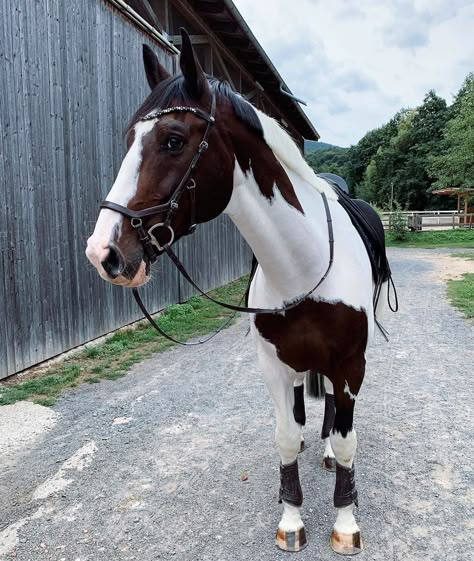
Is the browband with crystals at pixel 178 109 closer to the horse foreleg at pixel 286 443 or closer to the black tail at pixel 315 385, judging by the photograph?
the horse foreleg at pixel 286 443

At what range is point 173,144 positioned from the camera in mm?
1640

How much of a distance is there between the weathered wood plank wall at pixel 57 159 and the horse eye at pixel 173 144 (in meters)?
3.52

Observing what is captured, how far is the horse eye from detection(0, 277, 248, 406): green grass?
10.5 feet

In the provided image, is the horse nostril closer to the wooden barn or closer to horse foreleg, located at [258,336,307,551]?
horse foreleg, located at [258,336,307,551]

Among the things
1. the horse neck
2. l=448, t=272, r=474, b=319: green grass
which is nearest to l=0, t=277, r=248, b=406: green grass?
the horse neck

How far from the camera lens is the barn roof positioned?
8406mm

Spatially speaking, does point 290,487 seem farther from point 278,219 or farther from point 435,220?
point 435,220

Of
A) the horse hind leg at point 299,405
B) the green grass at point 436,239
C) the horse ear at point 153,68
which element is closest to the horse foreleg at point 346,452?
the horse hind leg at point 299,405

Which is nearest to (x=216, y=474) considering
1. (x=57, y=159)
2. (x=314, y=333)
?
(x=314, y=333)

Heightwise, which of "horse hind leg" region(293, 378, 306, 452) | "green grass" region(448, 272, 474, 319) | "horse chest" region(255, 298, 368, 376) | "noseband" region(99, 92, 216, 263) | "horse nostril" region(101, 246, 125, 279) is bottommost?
"green grass" region(448, 272, 474, 319)

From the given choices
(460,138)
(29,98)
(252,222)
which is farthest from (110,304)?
A: (460,138)

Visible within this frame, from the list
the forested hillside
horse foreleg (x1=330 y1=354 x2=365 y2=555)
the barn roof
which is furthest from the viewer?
the forested hillside

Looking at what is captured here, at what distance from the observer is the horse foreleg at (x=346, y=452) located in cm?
219

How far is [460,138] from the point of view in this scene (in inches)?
909
